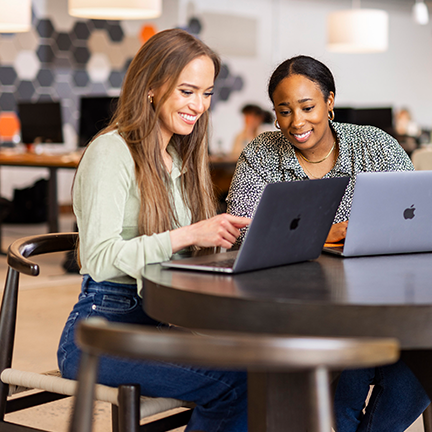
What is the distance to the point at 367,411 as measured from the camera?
171cm

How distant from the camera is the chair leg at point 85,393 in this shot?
33.8 inches

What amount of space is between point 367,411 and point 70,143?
6.98 meters

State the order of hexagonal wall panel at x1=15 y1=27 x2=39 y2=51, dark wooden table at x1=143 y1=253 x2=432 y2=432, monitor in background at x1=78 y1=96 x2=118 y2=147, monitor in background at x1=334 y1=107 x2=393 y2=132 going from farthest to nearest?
1. hexagonal wall panel at x1=15 y1=27 x2=39 y2=51
2. monitor in background at x1=334 y1=107 x2=393 y2=132
3. monitor in background at x1=78 y1=96 x2=118 y2=147
4. dark wooden table at x1=143 y1=253 x2=432 y2=432

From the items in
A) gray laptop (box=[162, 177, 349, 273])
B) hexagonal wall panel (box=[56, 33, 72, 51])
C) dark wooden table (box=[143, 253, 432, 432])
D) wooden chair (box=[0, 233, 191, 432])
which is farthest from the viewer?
hexagonal wall panel (box=[56, 33, 72, 51])

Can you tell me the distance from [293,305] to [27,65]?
24.0 ft

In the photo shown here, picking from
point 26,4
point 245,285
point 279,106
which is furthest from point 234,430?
point 26,4

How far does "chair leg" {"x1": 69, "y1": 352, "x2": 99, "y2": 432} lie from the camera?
2.81ft

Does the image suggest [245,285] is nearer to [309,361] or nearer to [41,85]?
[309,361]

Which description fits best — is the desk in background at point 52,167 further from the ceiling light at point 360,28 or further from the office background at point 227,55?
the ceiling light at point 360,28

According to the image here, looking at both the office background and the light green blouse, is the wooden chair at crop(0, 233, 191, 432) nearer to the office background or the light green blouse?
the light green blouse

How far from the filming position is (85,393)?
0.86m

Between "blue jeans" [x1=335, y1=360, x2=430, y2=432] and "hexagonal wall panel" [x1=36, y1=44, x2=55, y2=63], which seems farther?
"hexagonal wall panel" [x1=36, y1=44, x2=55, y2=63]

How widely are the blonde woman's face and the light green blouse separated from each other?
0.52ft

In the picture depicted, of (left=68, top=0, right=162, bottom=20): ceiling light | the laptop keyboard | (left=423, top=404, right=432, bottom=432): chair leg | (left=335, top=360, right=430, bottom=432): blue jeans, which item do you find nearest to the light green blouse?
the laptop keyboard
